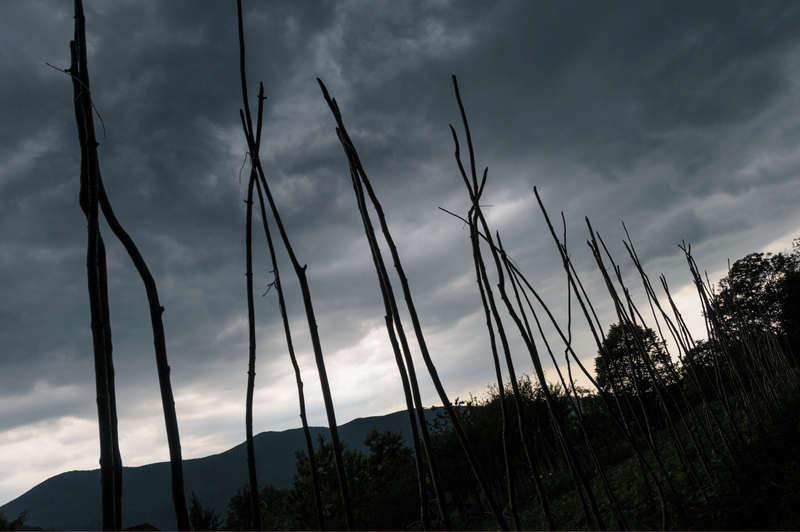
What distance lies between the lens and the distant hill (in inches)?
5295

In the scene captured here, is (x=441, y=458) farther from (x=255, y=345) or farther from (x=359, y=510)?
(x=255, y=345)

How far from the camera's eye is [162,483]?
557 ft

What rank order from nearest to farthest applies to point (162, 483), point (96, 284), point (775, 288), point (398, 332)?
point (96, 284), point (398, 332), point (775, 288), point (162, 483)

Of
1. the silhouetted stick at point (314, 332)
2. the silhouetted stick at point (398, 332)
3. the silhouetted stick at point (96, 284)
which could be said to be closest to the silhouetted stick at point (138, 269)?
the silhouetted stick at point (96, 284)

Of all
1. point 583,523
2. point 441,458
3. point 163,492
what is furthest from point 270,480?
point 583,523

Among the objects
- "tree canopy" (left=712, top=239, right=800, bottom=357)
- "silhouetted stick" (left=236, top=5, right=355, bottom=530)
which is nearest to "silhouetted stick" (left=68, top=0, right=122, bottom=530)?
"silhouetted stick" (left=236, top=5, right=355, bottom=530)

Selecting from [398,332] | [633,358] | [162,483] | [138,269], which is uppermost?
[138,269]

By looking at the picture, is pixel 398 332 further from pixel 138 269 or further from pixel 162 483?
pixel 162 483

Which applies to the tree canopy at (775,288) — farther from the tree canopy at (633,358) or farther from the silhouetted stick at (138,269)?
the silhouetted stick at (138,269)

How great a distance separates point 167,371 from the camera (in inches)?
47.8

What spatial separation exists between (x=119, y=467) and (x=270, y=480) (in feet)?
569


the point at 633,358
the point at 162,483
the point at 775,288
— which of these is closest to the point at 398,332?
the point at 633,358

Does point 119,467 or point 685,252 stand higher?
point 685,252

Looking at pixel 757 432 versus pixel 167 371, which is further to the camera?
pixel 757 432
